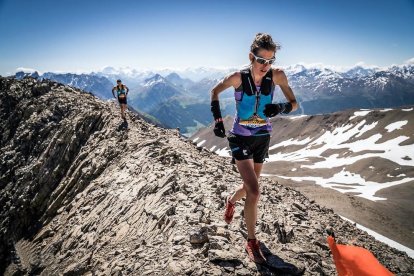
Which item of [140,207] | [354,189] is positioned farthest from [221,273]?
[354,189]

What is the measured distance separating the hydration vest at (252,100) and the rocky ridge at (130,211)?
3.46 metres

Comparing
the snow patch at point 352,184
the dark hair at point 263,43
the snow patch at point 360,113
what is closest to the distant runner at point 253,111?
the dark hair at point 263,43

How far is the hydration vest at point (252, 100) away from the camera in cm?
676

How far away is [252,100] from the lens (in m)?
6.91

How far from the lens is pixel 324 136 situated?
141375 millimetres

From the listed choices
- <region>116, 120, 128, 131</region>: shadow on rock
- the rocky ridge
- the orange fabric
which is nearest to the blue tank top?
the orange fabric

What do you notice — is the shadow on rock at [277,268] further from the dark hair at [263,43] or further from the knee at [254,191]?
the dark hair at [263,43]

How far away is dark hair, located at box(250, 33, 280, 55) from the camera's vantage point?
21.0 ft

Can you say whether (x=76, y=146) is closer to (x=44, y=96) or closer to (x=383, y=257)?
(x=44, y=96)

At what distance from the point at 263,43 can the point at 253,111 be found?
1560mm

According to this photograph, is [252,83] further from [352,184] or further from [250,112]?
[352,184]

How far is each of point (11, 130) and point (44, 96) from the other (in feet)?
18.9

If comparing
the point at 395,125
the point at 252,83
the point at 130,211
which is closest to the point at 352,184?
the point at 395,125

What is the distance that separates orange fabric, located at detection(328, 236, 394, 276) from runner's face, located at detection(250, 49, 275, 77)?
4058 mm
